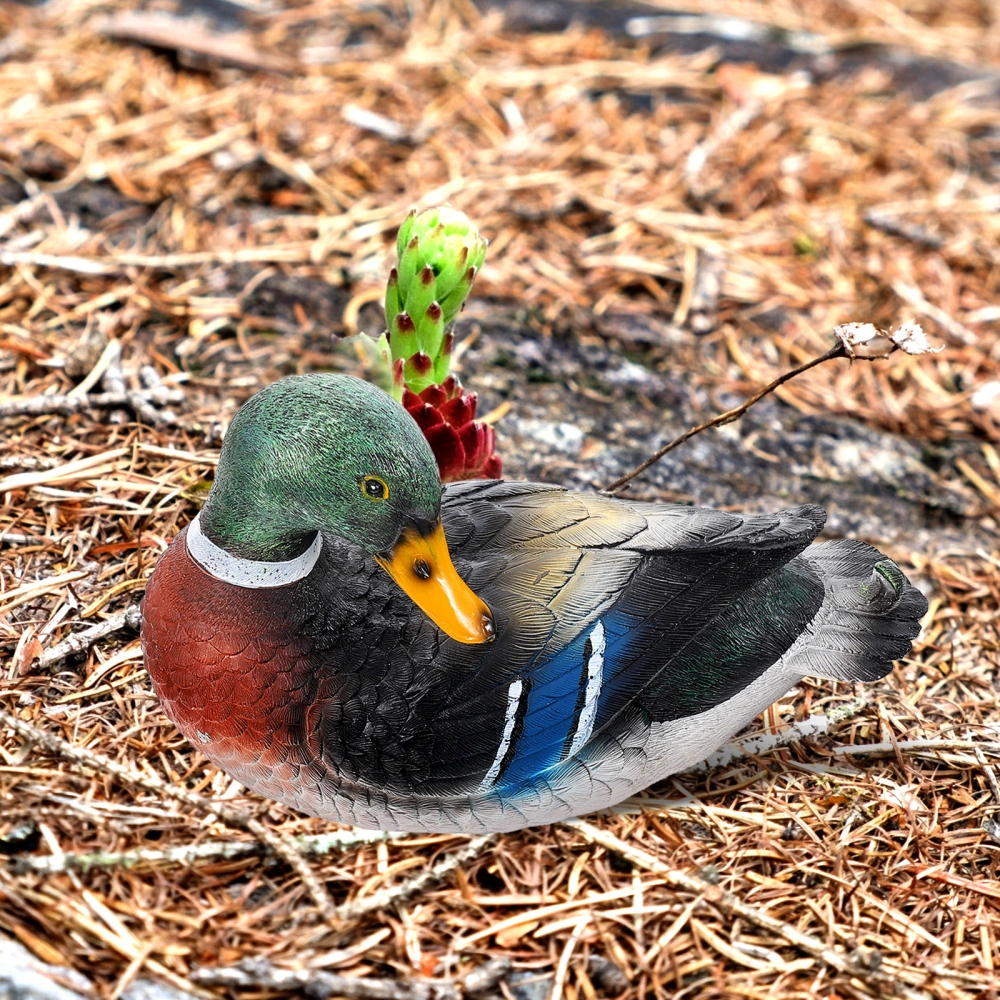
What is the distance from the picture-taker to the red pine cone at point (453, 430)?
2674 millimetres

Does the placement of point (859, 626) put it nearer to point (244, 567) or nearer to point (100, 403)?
point (244, 567)

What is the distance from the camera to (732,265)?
4.26 m

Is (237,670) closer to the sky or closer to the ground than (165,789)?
closer to the sky

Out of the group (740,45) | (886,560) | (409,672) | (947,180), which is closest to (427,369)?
(409,672)

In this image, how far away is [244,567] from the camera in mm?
2240

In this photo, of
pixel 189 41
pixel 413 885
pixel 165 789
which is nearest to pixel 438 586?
pixel 413 885

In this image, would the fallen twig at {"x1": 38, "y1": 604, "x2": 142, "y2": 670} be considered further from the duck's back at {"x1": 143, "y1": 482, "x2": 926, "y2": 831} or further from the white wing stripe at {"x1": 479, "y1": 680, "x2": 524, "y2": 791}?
the white wing stripe at {"x1": 479, "y1": 680, "x2": 524, "y2": 791}

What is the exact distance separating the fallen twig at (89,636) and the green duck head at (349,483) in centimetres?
54

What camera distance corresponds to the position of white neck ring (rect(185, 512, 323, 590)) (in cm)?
224

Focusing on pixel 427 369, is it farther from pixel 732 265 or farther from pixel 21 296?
pixel 732 265

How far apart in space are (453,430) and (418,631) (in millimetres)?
604

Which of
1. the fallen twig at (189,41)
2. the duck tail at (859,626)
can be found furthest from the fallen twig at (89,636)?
the fallen twig at (189,41)

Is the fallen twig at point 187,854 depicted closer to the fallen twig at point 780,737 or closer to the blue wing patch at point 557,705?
the blue wing patch at point 557,705

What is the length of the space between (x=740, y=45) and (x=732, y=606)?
3893mm
